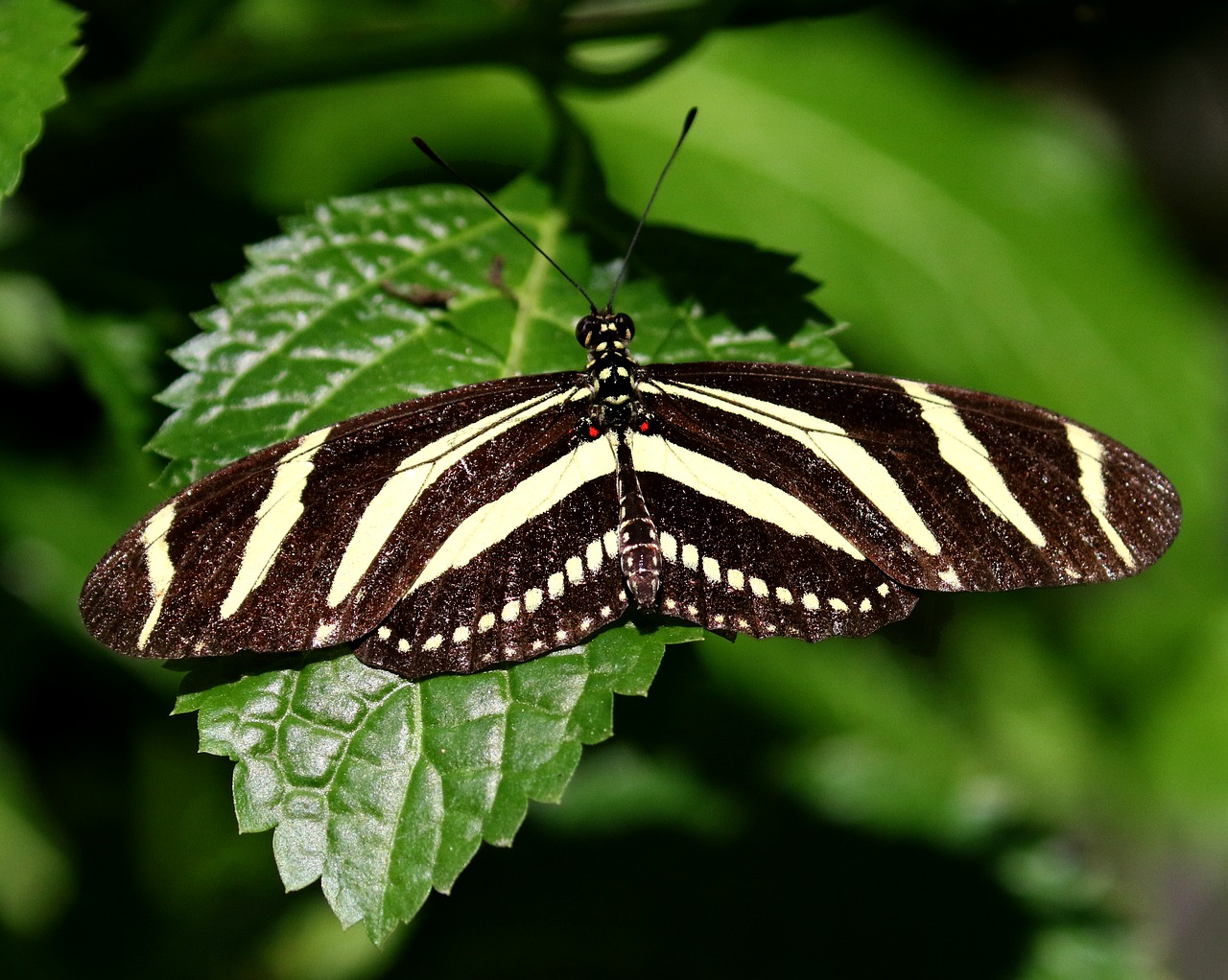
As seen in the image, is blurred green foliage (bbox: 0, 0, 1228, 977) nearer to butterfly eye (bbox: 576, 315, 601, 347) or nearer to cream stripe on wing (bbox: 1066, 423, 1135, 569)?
butterfly eye (bbox: 576, 315, 601, 347)

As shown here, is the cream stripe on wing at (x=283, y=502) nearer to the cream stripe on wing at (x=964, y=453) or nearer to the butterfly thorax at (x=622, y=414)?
the butterfly thorax at (x=622, y=414)

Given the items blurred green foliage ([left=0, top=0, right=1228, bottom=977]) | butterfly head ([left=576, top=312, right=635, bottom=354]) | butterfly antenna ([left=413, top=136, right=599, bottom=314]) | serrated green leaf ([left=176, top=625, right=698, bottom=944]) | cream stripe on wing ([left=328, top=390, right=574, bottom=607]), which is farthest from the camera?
blurred green foliage ([left=0, top=0, right=1228, bottom=977])

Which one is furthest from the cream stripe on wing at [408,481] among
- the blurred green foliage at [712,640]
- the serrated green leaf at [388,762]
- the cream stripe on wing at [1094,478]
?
the cream stripe on wing at [1094,478]

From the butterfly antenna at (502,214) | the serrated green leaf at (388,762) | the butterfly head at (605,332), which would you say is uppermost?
the butterfly antenna at (502,214)

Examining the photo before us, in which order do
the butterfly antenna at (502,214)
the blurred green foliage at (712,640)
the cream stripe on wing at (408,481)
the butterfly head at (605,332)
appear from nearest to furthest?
the cream stripe on wing at (408,481) < the butterfly head at (605,332) < the butterfly antenna at (502,214) < the blurred green foliage at (712,640)

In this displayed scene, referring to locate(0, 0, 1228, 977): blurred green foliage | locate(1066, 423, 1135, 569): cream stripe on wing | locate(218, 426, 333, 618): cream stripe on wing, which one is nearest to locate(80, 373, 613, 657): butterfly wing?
locate(218, 426, 333, 618): cream stripe on wing
